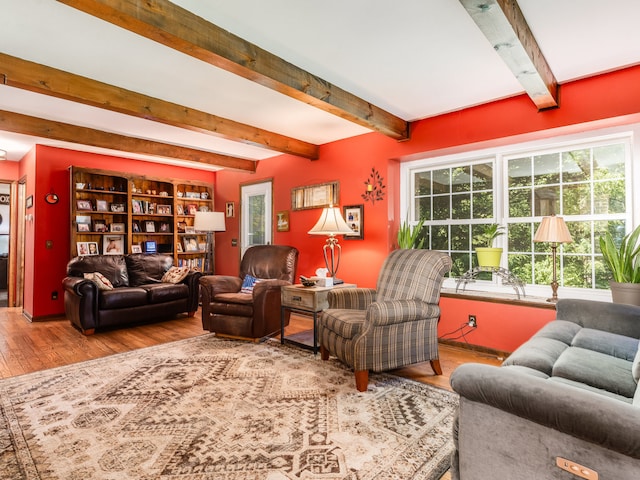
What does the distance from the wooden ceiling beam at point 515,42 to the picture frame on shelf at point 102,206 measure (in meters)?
5.14

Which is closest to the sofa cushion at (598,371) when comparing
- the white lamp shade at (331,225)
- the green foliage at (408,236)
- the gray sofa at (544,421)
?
the gray sofa at (544,421)

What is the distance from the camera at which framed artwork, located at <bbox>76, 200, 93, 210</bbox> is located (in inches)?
195

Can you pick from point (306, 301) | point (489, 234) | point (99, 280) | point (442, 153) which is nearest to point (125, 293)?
point (99, 280)

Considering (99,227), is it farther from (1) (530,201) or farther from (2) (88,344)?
(1) (530,201)

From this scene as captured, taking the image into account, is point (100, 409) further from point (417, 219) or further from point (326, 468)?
point (417, 219)

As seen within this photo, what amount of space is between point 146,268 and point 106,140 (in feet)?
5.46

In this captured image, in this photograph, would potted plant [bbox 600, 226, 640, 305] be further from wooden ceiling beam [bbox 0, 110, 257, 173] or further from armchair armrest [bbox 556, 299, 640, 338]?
wooden ceiling beam [bbox 0, 110, 257, 173]

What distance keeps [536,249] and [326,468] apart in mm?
2739

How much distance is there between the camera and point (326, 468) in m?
1.65

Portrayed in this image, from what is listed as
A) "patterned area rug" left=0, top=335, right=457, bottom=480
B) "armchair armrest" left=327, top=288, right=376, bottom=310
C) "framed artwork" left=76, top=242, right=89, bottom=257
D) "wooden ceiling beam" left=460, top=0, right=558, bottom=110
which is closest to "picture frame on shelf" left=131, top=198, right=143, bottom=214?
"framed artwork" left=76, top=242, right=89, bottom=257

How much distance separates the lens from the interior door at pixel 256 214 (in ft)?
18.2

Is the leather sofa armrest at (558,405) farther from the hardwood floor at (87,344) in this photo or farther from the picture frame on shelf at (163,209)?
the picture frame on shelf at (163,209)

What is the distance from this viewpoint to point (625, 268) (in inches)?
102

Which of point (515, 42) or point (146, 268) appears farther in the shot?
point (146, 268)
